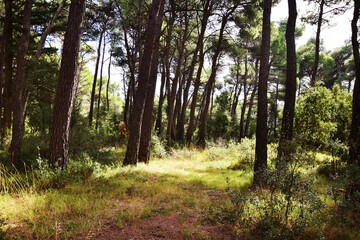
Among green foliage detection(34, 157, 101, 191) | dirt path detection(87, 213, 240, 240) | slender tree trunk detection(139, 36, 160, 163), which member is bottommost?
dirt path detection(87, 213, 240, 240)

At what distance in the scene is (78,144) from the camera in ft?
25.3

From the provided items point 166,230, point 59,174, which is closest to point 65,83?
point 59,174

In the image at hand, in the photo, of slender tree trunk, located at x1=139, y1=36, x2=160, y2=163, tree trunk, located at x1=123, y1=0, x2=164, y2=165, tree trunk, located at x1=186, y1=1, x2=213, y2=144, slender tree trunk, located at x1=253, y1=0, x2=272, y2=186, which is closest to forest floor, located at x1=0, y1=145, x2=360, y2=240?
slender tree trunk, located at x1=253, y1=0, x2=272, y2=186

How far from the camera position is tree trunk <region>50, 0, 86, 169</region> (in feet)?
15.4

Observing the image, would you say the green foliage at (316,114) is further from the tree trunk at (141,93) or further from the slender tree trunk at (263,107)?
the tree trunk at (141,93)

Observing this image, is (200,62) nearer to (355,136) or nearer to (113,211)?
(355,136)

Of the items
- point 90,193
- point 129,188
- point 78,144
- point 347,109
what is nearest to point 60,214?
point 90,193

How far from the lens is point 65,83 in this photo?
4.71 meters

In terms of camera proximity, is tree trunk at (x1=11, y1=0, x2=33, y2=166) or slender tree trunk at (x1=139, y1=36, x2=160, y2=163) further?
slender tree trunk at (x1=139, y1=36, x2=160, y2=163)

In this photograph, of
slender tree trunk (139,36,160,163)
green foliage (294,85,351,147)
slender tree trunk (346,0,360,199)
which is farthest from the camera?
green foliage (294,85,351,147)

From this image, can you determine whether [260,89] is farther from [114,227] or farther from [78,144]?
[78,144]

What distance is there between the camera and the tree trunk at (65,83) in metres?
4.68

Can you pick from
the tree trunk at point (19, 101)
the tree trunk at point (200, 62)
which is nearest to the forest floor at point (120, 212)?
the tree trunk at point (19, 101)

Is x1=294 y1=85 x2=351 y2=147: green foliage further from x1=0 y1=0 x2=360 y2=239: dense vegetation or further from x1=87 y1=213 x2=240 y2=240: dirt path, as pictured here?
x1=87 y1=213 x2=240 y2=240: dirt path
